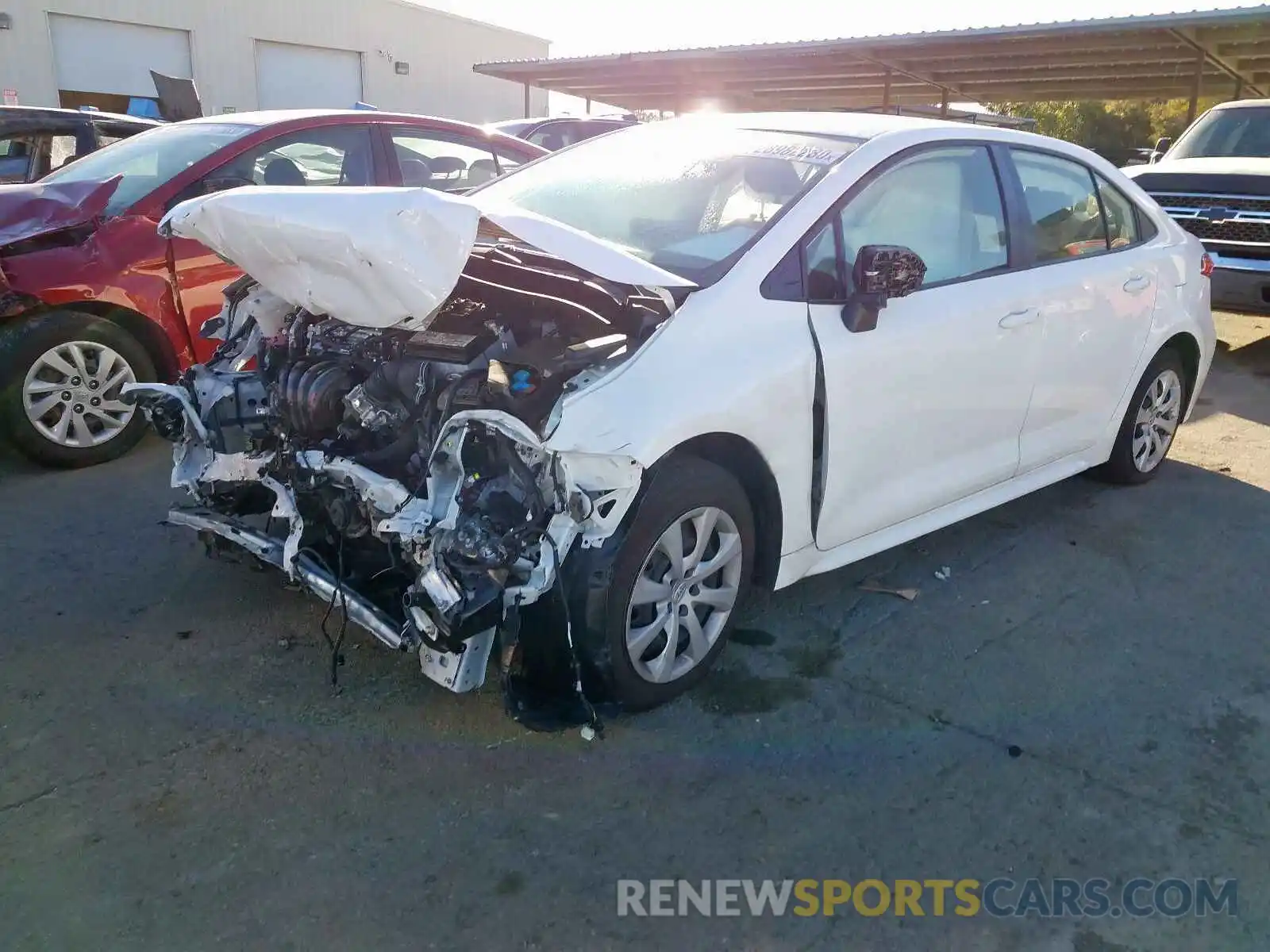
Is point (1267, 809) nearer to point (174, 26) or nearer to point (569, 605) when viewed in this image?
point (569, 605)

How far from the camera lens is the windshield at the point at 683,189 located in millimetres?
3457

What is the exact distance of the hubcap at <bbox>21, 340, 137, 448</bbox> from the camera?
5.11 metres

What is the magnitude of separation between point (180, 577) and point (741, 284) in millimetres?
2561

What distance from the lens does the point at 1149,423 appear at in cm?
541

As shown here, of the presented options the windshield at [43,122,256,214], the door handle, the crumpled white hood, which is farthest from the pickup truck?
the windshield at [43,122,256,214]

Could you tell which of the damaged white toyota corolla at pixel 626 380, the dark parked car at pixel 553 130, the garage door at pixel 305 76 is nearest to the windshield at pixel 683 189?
the damaged white toyota corolla at pixel 626 380

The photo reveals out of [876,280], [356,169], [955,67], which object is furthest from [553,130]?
[876,280]

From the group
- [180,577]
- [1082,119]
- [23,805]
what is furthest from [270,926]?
[1082,119]

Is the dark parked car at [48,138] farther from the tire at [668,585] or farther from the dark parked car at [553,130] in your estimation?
the tire at [668,585]

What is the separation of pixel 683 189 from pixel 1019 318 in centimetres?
148

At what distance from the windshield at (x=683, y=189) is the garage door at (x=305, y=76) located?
2302 centimetres

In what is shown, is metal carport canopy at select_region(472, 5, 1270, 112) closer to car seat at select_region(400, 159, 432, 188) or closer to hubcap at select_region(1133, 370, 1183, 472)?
hubcap at select_region(1133, 370, 1183, 472)

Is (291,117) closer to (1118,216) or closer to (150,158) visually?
(150,158)

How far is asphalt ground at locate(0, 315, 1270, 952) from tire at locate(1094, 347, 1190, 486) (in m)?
1.13
